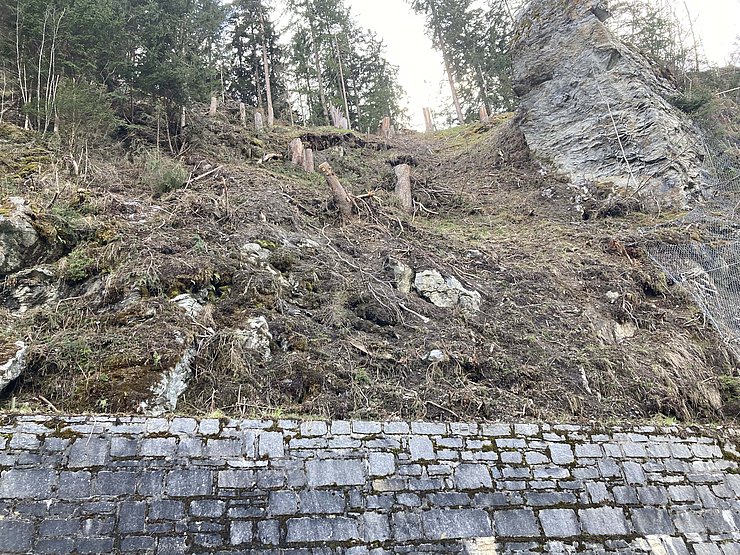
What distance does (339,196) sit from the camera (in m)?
8.99

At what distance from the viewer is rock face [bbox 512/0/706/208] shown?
1096 centimetres

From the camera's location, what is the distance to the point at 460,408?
484cm

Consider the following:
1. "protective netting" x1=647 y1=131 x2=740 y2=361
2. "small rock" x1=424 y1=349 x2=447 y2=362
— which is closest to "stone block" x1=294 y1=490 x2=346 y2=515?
"small rock" x1=424 y1=349 x2=447 y2=362

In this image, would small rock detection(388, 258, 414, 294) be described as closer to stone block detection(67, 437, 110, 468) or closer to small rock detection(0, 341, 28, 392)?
stone block detection(67, 437, 110, 468)

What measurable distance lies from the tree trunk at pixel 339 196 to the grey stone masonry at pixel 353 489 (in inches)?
213

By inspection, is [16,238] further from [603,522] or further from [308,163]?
[308,163]

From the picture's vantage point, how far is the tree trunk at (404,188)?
35.2ft

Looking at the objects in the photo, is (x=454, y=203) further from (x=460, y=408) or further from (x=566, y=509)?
(x=566, y=509)

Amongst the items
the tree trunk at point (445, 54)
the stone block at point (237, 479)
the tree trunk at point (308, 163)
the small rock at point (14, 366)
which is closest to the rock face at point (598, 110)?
the tree trunk at point (308, 163)

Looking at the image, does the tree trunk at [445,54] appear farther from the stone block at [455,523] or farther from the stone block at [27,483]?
the stone block at [27,483]

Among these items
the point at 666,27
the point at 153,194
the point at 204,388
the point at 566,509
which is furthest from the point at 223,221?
the point at 666,27

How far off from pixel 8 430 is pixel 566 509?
4295 millimetres

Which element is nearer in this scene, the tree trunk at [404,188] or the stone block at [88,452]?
the stone block at [88,452]

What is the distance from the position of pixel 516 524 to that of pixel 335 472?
154cm
